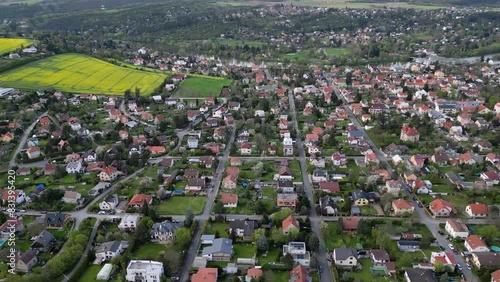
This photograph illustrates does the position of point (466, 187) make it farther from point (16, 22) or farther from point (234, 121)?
point (16, 22)

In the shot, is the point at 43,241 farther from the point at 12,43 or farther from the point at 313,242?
the point at 12,43

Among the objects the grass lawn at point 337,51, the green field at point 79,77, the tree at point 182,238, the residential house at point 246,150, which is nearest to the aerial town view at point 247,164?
the tree at point 182,238

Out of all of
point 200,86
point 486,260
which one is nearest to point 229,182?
point 486,260

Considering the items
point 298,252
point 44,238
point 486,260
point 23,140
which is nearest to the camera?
point 486,260

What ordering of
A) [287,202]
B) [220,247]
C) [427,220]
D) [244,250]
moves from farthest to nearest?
1. [287,202]
2. [427,220]
3. [244,250]
4. [220,247]

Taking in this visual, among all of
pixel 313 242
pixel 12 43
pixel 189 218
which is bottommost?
pixel 189 218

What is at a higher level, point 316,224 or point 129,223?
point 129,223

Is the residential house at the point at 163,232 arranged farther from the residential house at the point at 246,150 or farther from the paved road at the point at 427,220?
the paved road at the point at 427,220

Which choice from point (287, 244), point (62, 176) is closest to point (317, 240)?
point (287, 244)
